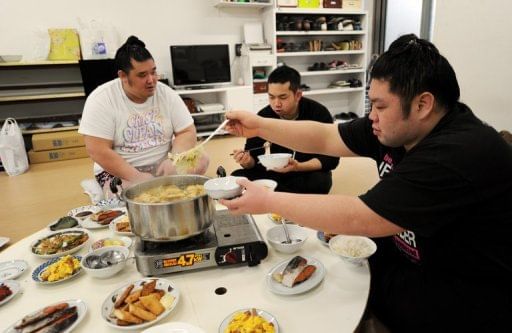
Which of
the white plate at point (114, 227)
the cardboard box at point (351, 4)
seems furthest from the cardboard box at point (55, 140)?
the cardboard box at point (351, 4)

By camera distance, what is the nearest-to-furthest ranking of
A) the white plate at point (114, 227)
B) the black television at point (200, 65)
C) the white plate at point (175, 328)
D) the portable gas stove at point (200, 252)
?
the white plate at point (175, 328) → the portable gas stove at point (200, 252) → the white plate at point (114, 227) → the black television at point (200, 65)

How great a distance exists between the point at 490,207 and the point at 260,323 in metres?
0.70

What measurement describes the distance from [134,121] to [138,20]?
3.50 meters

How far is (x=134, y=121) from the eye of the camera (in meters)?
2.32

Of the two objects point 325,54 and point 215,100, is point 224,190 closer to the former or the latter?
point 215,100

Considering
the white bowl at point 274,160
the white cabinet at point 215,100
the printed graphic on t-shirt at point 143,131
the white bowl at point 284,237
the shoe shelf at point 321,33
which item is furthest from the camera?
the shoe shelf at point 321,33

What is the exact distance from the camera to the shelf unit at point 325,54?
5637mm

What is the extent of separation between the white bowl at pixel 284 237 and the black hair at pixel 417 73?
568 mm

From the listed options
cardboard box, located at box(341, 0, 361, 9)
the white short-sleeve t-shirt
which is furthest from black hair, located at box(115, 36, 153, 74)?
cardboard box, located at box(341, 0, 361, 9)

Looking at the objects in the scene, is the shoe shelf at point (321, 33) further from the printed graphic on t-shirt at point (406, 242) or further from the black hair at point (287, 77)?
the printed graphic on t-shirt at point (406, 242)

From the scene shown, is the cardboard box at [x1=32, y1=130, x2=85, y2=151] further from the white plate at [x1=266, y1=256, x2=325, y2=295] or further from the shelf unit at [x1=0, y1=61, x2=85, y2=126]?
the white plate at [x1=266, y1=256, x2=325, y2=295]

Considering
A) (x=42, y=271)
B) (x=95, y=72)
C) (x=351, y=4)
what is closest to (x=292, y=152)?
(x=42, y=271)

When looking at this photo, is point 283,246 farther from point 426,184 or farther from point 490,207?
point 490,207

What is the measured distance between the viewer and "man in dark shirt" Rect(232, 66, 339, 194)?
238 cm
